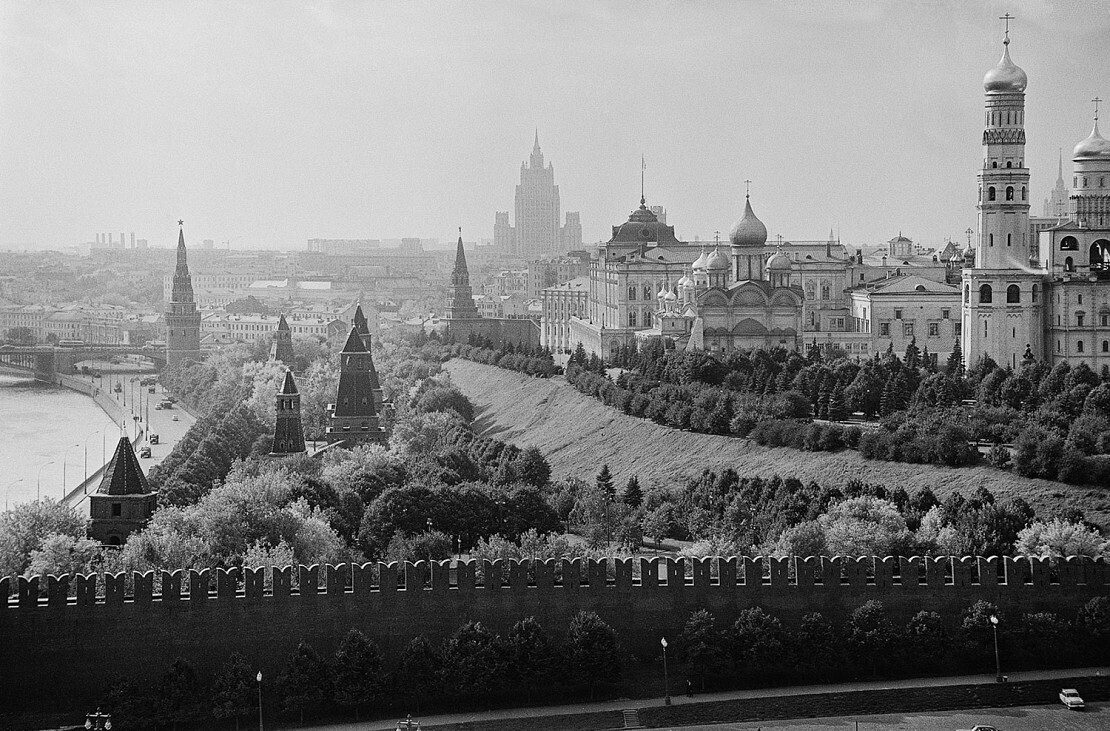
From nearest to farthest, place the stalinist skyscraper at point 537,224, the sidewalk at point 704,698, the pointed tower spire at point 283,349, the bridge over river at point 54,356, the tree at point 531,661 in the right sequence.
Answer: the sidewalk at point 704,698 → the tree at point 531,661 → the pointed tower spire at point 283,349 → the bridge over river at point 54,356 → the stalinist skyscraper at point 537,224

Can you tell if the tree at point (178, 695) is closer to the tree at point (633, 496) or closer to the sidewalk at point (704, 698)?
the sidewalk at point (704, 698)

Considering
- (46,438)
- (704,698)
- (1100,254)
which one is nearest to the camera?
(704,698)

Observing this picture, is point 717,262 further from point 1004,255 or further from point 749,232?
point 1004,255

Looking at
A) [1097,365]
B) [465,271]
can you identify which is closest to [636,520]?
[1097,365]

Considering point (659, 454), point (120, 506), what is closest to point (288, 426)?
point (659, 454)

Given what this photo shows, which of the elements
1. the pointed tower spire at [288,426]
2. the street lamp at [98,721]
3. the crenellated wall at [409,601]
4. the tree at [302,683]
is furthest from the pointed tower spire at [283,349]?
the street lamp at [98,721]

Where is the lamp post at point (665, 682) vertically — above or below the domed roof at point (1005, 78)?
below

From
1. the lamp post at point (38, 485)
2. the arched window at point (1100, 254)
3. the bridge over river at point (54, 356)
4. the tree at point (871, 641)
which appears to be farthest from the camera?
the bridge over river at point (54, 356)
